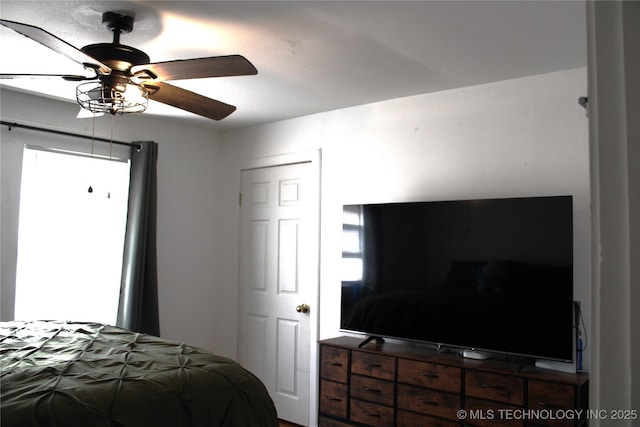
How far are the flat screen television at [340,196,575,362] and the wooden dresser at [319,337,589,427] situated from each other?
12 cm

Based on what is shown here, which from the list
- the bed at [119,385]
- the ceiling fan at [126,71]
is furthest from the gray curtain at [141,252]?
the ceiling fan at [126,71]

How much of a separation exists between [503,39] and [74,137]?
3153mm

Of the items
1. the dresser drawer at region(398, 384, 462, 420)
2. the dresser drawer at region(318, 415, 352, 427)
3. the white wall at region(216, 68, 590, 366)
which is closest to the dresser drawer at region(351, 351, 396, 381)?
the dresser drawer at region(398, 384, 462, 420)

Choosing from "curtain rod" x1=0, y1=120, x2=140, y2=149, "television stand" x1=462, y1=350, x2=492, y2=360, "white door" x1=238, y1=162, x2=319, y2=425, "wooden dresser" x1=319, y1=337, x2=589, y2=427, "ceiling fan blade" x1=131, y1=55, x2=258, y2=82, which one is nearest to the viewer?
"ceiling fan blade" x1=131, y1=55, x2=258, y2=82

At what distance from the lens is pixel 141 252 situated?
4062mm

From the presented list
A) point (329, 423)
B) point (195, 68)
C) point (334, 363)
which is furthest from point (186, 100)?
point (329, 423)

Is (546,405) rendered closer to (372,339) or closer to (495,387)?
(495,387)

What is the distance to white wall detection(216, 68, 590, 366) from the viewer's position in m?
2.98

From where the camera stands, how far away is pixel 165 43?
2.65 metres

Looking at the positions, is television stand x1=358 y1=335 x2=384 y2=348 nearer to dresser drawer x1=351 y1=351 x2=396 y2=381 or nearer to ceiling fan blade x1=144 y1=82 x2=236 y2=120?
dresser drawer x1=351 y1=351 x2=396 y2=381

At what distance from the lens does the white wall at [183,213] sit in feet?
14.0

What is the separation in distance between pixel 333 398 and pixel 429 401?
28.1 inches

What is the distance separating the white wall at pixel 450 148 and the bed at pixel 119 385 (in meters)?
1.80

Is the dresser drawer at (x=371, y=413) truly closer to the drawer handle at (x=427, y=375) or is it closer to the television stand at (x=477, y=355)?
the drawer handle at (x=427, y=375)
